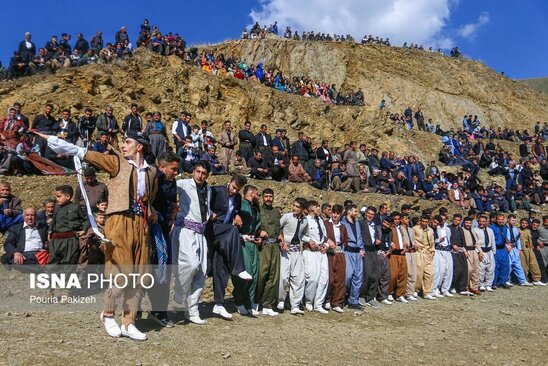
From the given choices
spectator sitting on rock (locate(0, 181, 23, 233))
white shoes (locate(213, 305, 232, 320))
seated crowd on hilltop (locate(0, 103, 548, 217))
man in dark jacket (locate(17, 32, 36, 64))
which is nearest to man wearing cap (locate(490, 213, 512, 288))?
seated crowd on hilltop (locate(0, 103, 548, 217))

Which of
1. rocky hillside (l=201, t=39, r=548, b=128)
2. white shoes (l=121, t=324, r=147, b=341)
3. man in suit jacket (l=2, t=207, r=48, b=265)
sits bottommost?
white shoes (l=121, t=324, r=147, b=341)

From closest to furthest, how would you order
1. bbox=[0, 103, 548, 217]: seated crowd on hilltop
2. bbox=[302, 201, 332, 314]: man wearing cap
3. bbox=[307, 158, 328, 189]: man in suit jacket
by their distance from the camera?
bbox=[302, 201, 332, 314]: man wearing cap → bbox=[0, 103, 548, 217]: seated crowd on hilltop → bbox=[307, 158, 328, 189]: man in suit jacket

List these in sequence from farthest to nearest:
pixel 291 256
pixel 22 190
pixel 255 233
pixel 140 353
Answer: pixel 22 190 → pixel 291 256 → pixel 255 233 → pixel 140 353

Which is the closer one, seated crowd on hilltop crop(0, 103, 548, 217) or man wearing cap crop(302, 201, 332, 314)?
man wearing cap crop(302, 201, 332, 314)

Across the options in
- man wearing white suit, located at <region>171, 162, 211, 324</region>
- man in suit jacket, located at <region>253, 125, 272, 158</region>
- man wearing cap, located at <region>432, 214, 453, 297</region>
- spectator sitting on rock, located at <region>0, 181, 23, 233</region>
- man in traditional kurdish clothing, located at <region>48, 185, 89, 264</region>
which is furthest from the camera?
man in suit jacket, located at <region>253, 125, 272, 158</region>

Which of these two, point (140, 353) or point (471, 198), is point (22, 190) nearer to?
point (140, 353)

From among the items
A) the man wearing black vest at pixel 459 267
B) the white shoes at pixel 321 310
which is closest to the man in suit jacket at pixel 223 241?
the white shoes at pixel 321 310

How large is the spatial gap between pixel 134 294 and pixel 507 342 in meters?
4.58

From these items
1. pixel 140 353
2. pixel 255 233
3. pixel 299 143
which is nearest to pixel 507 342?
pixel 255 233

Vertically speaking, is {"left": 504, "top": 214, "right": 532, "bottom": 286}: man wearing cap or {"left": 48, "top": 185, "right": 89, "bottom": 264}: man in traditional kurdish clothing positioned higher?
{"left": 48, "top": 185, "right": 89, "bottom": 264}: man in traditional kurdish clothing

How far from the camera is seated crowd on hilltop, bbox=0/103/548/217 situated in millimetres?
9727

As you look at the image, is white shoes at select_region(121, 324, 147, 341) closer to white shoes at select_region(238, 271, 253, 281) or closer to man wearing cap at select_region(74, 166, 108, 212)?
white shoes at select_region(238, 271, 253, 281)

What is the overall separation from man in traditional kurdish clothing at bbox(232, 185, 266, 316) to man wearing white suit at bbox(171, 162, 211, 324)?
778 millimetres

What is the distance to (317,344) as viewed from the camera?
4676mm
